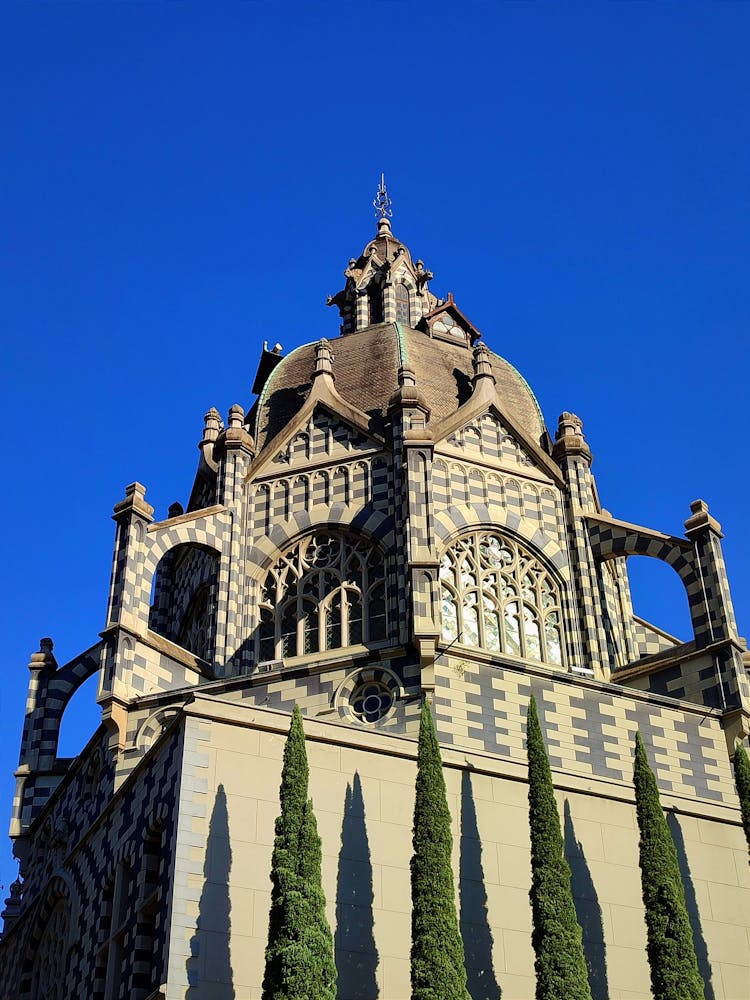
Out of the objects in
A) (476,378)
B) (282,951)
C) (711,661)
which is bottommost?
(282,951)

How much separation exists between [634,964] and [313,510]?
14.5 metres

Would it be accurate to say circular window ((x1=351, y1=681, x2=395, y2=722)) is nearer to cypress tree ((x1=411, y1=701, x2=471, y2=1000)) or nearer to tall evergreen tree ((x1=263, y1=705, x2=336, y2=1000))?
cypress tree ((x1=411, y1=701, x2=471, y2=1000))

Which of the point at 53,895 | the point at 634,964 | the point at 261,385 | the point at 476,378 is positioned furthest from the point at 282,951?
the point at 261,385

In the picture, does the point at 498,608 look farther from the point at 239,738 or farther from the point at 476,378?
the point at 239,738

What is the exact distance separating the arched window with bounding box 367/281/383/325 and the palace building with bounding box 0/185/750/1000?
2616 millimetres

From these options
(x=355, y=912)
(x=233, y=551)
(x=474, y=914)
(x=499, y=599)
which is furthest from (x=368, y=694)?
(x=355, y=912)

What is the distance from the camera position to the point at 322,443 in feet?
137

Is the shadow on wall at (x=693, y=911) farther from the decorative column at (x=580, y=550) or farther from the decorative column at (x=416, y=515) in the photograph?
the decorative column at (x=416, y=515)

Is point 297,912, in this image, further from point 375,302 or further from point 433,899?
point 375,302

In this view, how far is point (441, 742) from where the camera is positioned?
34.2 m

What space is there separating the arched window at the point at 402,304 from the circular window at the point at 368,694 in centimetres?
1700

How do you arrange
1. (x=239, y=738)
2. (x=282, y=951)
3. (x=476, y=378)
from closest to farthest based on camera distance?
(x=282, y=951)
(x=239, y=738)
(x=476, y=378)

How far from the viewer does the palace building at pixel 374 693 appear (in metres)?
29.2

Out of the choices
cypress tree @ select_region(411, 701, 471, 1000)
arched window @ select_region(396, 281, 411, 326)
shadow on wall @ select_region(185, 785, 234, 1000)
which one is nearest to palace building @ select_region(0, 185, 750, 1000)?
shadow on wall @ select_region(185, 785, 234, 1000)
